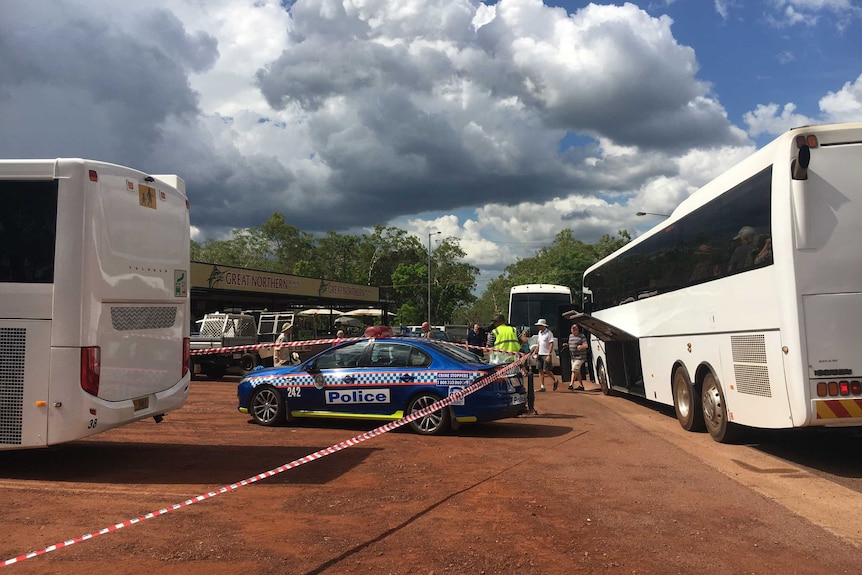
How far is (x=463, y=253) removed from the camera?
7569 cm

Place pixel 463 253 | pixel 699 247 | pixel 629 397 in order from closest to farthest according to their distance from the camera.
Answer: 1. pixel 699 247
2. pixel 629 397
3. pixel 463 253

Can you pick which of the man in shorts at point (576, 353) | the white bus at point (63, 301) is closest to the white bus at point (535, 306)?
the man in shorts at point (576, 353)

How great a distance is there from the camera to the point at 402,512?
5.56 m

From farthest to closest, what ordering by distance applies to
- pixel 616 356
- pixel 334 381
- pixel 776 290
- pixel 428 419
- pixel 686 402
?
pixel 616 356, pixel 686 402, pixel 334 381, pixel 428 419, pixel 776 290

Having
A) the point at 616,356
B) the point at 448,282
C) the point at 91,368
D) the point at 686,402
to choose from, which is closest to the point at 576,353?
the point at 616,356

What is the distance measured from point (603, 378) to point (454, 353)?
7.93 m

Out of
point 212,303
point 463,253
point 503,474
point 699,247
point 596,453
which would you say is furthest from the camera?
point 463,253

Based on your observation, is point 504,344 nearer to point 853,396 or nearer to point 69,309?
point 853,396

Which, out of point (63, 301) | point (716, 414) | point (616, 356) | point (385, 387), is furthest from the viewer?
point (616, 356)

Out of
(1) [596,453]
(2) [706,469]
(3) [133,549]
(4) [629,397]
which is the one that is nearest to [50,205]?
(3) [133,549]

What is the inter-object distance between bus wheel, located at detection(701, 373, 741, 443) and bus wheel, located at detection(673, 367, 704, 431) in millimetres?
197

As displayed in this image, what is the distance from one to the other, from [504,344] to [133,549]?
8591mm

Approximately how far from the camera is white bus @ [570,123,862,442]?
21.8 feet

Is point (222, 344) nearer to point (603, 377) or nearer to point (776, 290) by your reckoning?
point (603, 377)
